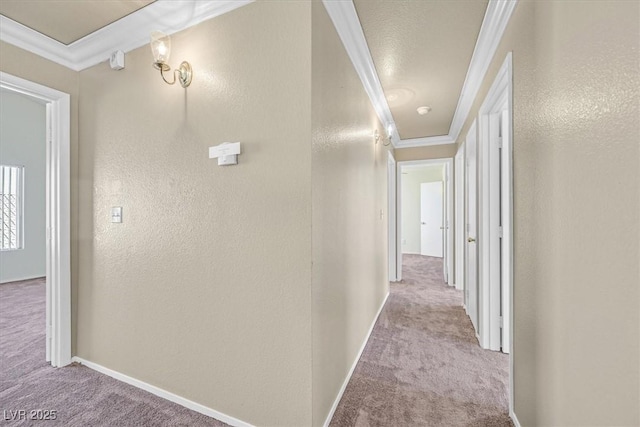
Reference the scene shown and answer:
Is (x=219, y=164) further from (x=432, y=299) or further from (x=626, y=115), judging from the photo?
(x=432, y=299)

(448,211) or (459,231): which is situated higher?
(448,211)

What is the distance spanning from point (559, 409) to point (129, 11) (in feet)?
10.0

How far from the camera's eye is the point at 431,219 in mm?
7906

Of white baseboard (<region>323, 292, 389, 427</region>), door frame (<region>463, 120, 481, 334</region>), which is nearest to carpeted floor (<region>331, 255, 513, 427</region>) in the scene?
white baseboard (<region>323, 292, 389, 427</region>)

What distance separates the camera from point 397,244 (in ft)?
16.1

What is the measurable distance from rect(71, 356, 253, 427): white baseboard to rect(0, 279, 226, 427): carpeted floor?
0.08 feet

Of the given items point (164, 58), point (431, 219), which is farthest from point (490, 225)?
point (431, 219)

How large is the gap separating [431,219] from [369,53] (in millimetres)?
6534

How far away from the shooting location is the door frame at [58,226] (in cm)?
213

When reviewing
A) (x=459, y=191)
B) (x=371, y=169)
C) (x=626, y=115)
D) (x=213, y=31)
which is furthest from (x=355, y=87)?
(x=459, y=191)

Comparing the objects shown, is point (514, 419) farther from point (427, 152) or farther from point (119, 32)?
point (427, 152)

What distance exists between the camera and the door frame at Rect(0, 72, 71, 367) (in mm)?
2133

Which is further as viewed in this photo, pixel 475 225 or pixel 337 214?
pixel 475 225

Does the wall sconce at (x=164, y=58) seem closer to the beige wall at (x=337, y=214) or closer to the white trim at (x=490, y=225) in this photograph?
the beige wall at (x=337, y=214)
